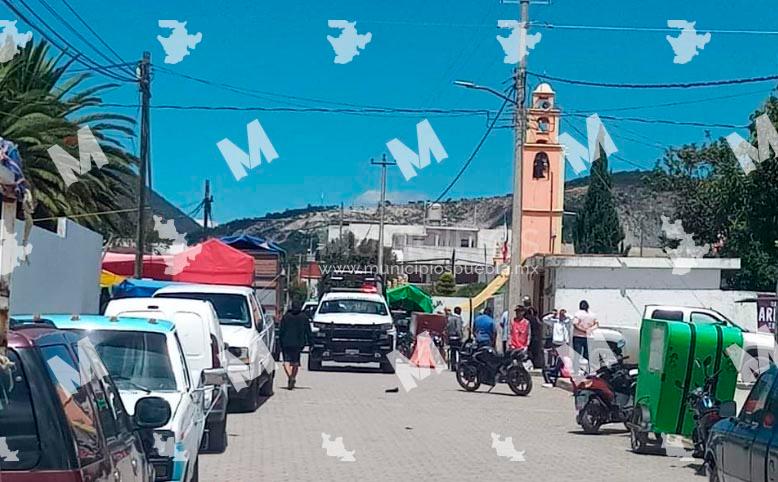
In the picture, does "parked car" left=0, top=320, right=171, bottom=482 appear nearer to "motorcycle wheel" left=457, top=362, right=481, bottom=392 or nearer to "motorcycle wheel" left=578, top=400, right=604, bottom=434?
"motorcycle wheel" left=578, top=400, right=604, bottom=434

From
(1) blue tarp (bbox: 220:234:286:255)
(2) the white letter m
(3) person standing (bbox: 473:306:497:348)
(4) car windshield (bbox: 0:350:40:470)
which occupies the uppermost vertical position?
(2) the white letter m

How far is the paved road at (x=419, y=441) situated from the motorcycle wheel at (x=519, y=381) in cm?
27

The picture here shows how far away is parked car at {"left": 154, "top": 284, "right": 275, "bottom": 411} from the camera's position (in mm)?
17266

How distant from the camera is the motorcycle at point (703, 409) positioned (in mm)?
12805

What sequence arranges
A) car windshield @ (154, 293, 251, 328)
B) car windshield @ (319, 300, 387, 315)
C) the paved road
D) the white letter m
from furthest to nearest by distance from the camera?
car windshield @ (319, 300, 387, 315) → the white letter m → car windshield @ (154, 293, 251, 328) → the paved road

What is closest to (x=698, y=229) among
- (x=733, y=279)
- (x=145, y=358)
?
(x=733, y=279)

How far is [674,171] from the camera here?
55500 millimetres

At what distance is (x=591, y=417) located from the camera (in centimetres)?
1636

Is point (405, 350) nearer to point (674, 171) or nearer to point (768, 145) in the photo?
point (768, 145)

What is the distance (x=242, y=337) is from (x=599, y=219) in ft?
177

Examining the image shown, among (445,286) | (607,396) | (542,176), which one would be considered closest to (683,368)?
(607,396)

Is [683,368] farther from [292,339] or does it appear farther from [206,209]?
[206,209]

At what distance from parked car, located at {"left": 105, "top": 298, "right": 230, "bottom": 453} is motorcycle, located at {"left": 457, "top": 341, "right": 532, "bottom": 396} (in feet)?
31.1

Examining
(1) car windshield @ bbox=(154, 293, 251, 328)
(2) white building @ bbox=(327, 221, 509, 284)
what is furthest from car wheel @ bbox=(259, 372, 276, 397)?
Result: (2) white building @ bbox=(327, 221, 509, 284)
